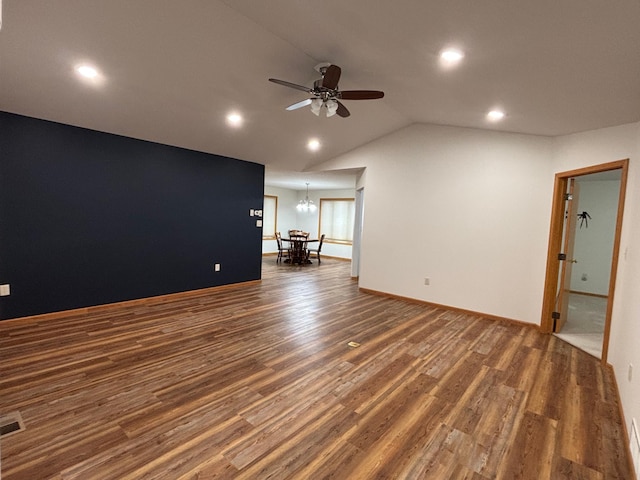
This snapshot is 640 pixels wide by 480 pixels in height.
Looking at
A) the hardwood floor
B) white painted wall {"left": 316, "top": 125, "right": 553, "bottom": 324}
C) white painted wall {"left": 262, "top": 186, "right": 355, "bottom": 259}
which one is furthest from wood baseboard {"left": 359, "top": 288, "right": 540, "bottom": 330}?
white painted wall {"left": 262, "top": 186, "right": 355, "bottom": 259}

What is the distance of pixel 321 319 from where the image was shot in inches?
172

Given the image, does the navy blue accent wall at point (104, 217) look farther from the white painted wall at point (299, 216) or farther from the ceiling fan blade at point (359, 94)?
the white painted wall at point (299, 216)

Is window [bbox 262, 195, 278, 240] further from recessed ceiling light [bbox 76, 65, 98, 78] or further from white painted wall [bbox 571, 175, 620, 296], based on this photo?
white painted wall [bbox 571, 175, 620, 296]

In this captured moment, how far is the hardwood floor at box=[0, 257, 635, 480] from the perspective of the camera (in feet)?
6.12

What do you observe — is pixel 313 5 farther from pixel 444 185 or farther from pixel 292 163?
pixel 292 163

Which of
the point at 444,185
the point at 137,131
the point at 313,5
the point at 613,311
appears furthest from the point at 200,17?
the point at 613,311

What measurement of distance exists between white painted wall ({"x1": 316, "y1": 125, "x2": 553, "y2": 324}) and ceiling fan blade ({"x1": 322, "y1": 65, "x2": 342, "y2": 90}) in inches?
104

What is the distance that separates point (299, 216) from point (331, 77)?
346 inches

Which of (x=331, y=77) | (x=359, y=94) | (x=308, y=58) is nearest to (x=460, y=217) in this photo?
(x=359, y=94)

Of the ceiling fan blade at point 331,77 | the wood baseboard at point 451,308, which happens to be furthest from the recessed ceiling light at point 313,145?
the wood baseboard at point 451,308

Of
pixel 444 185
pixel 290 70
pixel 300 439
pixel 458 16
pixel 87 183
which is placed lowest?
pixel 300 439

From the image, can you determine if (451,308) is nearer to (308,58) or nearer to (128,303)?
(308,58)

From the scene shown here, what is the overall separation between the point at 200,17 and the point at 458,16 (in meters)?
1.99

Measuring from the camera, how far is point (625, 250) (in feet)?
9.96
